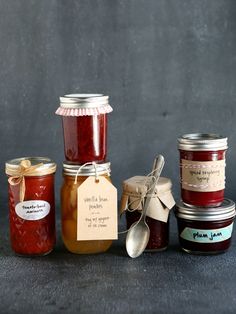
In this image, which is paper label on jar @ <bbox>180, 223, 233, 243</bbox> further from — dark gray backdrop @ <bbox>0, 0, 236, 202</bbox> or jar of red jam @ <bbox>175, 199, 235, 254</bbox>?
dark gray backdrop @ <bbox>0, 0, 236, 202</bbox>

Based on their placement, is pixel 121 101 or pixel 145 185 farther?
pixel 121 101

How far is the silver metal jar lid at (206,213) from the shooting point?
3.22 ft

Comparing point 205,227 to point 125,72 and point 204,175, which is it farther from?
point 125,72

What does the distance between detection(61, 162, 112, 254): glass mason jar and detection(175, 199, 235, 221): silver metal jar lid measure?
0.49 feet

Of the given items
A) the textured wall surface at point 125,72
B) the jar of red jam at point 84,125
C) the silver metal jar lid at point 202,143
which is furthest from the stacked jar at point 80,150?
the textured wall surface at point 125,72

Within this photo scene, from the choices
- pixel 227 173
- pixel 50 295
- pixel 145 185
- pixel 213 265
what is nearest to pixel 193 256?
pixel 213 265

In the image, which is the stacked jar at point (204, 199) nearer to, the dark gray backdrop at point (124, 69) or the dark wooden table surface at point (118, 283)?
the dark wooden table surface at point (118, 283)

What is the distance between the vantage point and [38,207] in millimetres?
981

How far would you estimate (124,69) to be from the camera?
1340 millimetres

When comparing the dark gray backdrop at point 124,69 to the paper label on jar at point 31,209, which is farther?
the dark gray backdrop at point 124,69

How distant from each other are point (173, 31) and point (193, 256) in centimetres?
58

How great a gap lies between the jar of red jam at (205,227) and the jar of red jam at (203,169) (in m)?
0.02

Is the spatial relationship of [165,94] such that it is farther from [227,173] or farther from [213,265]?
[213,265]

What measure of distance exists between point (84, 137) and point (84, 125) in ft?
0.07
